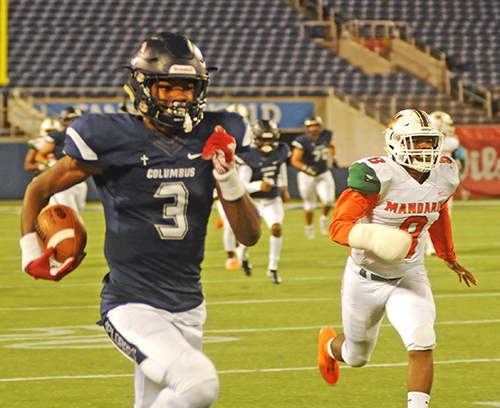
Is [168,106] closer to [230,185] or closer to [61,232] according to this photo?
[230,185]

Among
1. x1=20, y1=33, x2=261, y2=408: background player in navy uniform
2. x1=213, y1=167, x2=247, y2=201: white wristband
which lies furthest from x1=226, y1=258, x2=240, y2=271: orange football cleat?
x1=213, y1=167, x2=247, y2=201: white wristband

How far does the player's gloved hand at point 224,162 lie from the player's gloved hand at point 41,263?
0.60 meters

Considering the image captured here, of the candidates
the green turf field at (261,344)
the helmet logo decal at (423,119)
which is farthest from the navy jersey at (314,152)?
the helmet logo decal at (423,119)

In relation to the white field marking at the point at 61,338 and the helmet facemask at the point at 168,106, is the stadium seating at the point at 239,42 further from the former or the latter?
the helmet facemask at the point at 168,106

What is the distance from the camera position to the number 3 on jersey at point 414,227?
444 cm

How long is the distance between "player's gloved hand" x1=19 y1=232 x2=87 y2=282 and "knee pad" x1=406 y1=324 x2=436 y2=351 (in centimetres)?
167

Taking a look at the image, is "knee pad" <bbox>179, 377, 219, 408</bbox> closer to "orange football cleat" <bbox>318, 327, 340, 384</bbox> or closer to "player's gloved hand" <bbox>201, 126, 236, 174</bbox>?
"player's gloved hand" <bbox>201, 126, 236, 174</bbox>

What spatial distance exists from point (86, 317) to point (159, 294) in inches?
164

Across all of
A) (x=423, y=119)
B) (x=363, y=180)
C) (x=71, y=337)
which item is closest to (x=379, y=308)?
(x=363, y=180)

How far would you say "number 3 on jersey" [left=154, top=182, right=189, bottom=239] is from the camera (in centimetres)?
318

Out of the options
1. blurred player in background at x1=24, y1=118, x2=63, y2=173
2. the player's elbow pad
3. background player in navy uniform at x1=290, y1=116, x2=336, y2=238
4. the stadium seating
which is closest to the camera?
the player's elbow pad

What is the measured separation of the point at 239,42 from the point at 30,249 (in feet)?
→ 73.1

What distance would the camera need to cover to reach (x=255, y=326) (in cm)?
676

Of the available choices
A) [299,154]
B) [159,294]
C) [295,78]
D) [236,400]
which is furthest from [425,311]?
[295,78]
